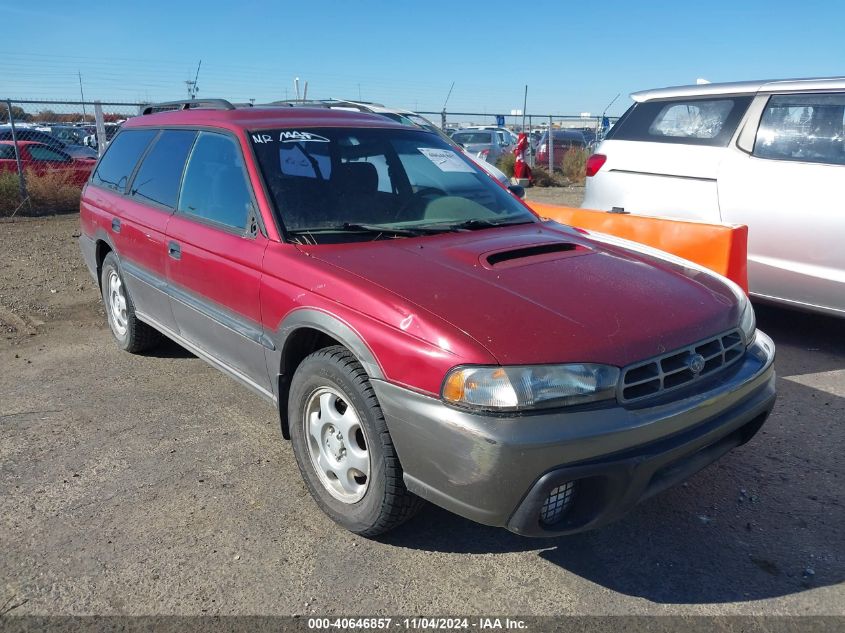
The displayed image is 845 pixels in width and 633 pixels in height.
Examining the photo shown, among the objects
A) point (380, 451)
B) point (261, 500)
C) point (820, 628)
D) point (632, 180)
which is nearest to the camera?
point (820, 628)

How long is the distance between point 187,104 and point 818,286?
4.60 metres

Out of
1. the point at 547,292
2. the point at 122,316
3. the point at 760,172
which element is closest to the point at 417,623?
the point at 547,292

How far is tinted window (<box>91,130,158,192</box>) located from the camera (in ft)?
15.8

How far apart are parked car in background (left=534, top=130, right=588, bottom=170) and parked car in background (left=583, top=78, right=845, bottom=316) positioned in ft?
49.9

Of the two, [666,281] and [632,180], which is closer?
[666,281]

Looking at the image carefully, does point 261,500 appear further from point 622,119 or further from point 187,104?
point 622,119

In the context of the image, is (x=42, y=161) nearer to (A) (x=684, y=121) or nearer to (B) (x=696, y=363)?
(A) (x=684, y=121)

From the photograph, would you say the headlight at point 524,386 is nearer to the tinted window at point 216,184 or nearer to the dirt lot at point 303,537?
the dirt lot at point 303,537

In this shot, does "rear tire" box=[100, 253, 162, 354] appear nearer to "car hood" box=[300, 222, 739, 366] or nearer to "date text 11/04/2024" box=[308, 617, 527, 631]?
"car hood" box=[300, 222, 739, 366]

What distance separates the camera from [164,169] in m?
4.35

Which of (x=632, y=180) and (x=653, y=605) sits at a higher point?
(x=632, y=180)

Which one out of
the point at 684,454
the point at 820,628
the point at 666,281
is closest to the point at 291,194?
the point at 666,281

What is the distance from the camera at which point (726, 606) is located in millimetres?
2521

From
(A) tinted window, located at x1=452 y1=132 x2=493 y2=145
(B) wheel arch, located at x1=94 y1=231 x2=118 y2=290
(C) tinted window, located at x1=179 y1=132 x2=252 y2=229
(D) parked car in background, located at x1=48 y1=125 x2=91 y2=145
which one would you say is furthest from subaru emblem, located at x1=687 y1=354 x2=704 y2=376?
(A) tinted window, located at x1=452 y1=132 x2=493 y2=145
